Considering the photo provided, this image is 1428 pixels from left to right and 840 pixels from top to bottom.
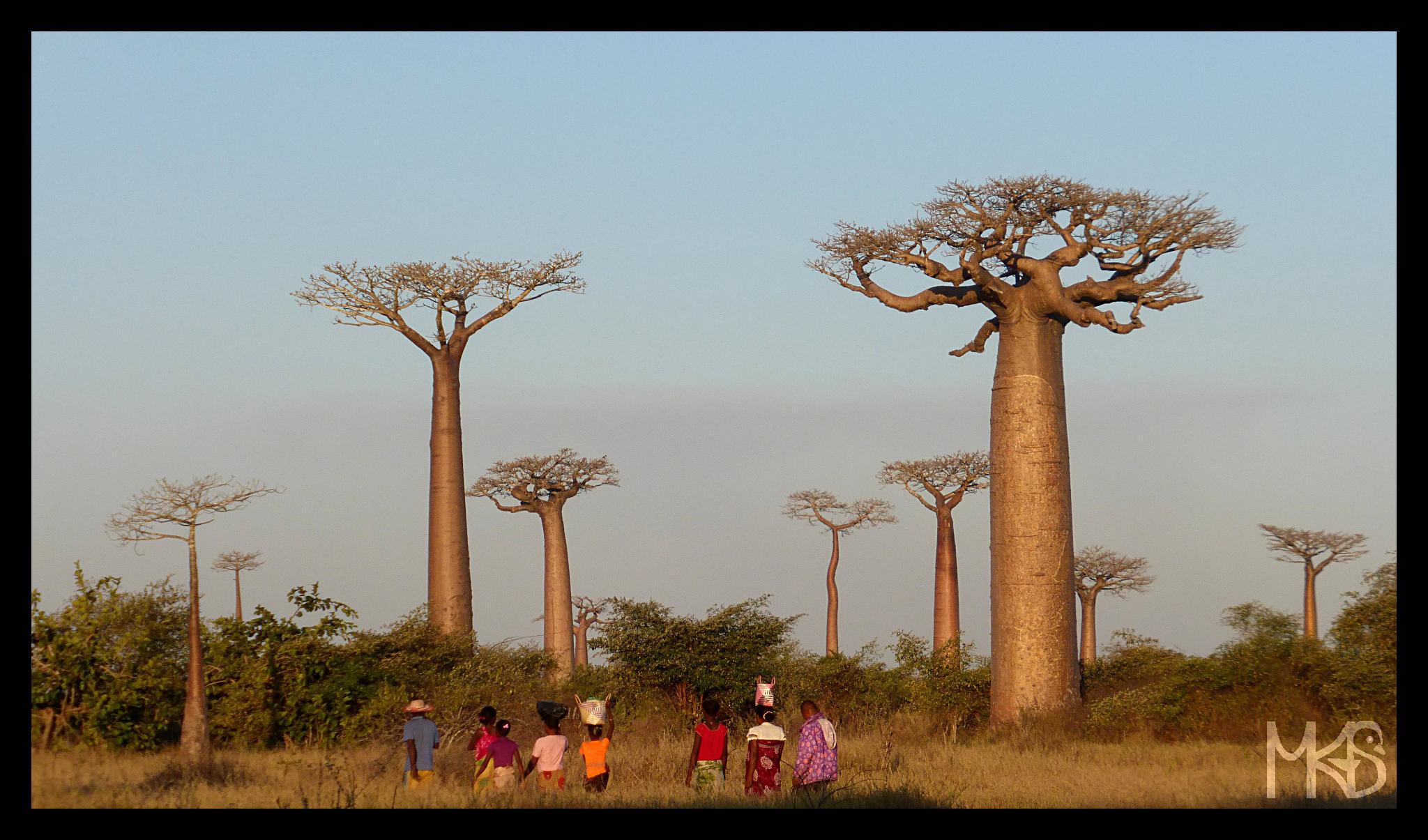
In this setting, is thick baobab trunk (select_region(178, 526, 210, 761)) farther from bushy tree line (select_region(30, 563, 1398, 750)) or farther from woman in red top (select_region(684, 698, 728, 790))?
woman in red top (select_region(684, 698, 728, 790))

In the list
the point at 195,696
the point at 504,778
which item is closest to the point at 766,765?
the point at 504,778

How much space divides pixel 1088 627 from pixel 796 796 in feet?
77.3

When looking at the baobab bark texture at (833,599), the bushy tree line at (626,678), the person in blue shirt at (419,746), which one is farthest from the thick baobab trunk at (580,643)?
the person in blue shirt at (419,746)

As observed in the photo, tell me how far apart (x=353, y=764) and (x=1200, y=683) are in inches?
356

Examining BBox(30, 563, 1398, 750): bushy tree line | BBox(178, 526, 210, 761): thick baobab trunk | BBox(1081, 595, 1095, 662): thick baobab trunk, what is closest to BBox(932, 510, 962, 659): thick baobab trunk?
BBox(1081, 595, 1095, 662): thick baobab trunk

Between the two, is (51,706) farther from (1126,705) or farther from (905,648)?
(1126,705)

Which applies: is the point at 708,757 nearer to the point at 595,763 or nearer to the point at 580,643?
the point at 595,763

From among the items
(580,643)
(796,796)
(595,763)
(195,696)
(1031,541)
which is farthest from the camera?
(580,643)

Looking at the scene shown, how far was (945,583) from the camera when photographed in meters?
28.6

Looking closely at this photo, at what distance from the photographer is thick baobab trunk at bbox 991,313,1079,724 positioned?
15.2 meters

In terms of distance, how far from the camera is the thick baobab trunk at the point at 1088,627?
99.9ft

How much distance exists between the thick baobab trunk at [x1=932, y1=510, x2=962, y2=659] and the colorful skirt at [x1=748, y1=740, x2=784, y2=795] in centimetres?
1885
